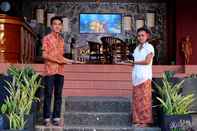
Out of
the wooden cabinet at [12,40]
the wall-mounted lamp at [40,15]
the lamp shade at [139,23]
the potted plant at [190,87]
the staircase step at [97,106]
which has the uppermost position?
the wall-mounted lamp at [40,15]

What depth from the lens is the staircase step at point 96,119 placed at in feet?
26.3

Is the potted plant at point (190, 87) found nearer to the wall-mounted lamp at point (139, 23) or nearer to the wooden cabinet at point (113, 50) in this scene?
the wooden cabinet at point (113, 50)

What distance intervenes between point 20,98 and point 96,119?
4.28ft

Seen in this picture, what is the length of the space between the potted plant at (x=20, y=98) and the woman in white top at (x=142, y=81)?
1.47 m

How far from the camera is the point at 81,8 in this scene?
18078 millimetres

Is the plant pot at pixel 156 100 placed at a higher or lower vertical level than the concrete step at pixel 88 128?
higher

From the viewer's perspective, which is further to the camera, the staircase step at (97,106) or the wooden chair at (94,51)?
the wooden chair at (94,51)

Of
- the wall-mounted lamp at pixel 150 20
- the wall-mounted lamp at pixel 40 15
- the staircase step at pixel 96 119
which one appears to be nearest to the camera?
the staircase step at pixel 96 119

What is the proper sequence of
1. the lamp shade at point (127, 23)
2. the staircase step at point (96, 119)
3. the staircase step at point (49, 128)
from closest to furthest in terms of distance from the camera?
the staircase step at point (49, 128), the staircase step at point (96, 119), the lamp shade at point (127, 23)

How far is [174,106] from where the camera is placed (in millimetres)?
7504

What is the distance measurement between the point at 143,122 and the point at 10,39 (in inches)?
239

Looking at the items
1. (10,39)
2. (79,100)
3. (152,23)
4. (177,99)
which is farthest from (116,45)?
(177,99)

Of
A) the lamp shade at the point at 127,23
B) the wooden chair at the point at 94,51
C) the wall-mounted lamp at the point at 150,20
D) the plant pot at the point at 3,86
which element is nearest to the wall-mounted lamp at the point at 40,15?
→ the wooden chair at the point at 94,51

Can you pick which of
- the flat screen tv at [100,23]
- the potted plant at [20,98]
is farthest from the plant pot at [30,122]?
the flat screen tv at [100,23]
